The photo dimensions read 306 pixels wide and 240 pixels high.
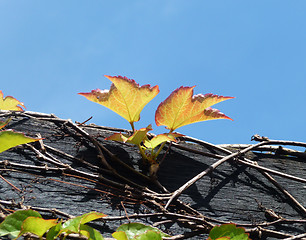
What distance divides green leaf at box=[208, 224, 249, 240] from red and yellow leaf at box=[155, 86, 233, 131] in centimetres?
38

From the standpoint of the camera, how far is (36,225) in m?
0.85

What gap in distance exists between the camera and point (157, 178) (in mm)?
1217

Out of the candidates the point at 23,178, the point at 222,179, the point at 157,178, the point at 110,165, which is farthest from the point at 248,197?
the point at 23,178

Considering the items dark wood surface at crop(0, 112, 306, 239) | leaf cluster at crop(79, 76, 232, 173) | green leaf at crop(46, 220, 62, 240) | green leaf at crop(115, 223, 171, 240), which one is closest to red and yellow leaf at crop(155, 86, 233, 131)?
leaf cluster at crop(79, 76, 232, 173)

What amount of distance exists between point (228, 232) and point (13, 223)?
0.57 m

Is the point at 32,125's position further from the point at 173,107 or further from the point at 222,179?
the point at 222,179

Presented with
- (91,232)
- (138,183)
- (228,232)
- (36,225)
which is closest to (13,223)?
(36,225)

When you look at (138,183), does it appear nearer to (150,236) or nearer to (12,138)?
(150,236)

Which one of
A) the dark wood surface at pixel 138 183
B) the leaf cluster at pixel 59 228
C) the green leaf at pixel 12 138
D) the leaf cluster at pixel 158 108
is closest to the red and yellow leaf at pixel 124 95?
the leaf cluster at pixel 158 108

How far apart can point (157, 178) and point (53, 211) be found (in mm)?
367

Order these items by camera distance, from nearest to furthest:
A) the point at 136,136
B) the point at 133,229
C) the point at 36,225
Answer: the point at 36,225 → the point at 133,229 → the point at 136,136

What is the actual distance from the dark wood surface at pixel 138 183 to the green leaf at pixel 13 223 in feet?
0.43

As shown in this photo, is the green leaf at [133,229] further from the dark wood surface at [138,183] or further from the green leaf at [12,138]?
the green leaf at [12,138]

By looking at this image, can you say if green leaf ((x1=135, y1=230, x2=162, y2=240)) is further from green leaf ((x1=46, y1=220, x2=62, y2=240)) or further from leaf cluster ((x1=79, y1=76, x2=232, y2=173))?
leaf cluster ((x1=79, y1=76, x2=232, y2=173))
